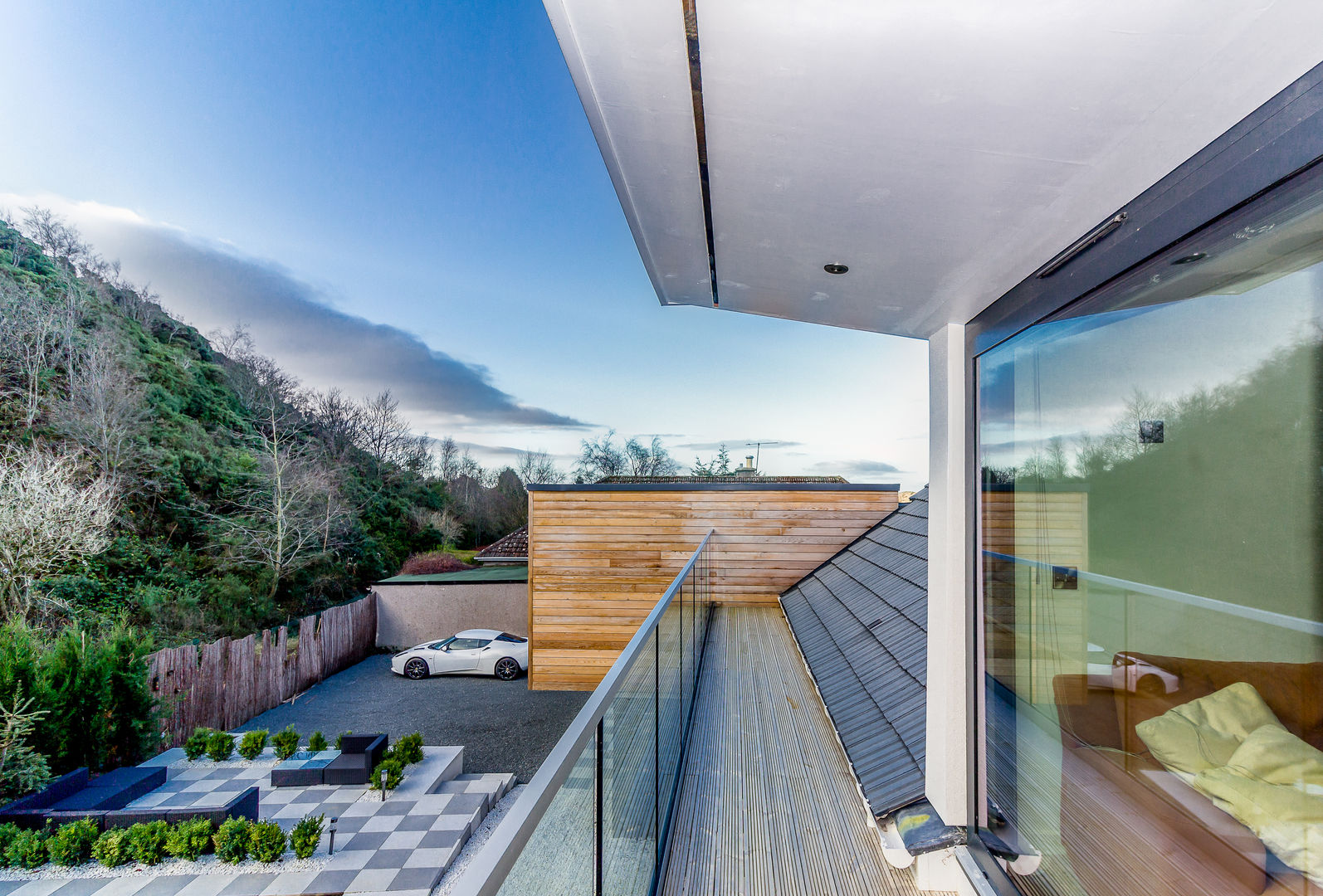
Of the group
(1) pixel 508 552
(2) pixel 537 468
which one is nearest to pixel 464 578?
(1) pixel 508 552

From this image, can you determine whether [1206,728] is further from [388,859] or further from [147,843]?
[147,843]

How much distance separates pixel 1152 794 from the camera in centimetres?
93

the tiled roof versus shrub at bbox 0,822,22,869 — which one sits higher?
the tiled roof

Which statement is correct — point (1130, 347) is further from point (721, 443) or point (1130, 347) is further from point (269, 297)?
point (269, 297)

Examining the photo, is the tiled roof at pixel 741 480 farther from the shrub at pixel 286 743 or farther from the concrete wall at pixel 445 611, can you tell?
the shrub at pixel 286 743

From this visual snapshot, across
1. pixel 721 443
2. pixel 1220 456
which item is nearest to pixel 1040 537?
pixel 1220 456

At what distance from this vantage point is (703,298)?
2.19 metres

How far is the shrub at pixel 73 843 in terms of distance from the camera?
16.8 ft

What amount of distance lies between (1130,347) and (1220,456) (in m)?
0.31

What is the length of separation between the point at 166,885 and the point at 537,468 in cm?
1945

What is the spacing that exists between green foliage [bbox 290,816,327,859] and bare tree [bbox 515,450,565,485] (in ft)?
58.7

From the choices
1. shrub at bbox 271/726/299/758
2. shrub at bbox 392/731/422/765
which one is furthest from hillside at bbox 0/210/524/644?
shrub at bbox 392/731/422/765

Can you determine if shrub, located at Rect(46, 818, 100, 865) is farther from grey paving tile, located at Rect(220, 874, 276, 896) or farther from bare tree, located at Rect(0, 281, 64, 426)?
bare tree, located at Rect(0, 281, 64, 426)

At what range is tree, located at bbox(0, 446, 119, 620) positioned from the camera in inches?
407
